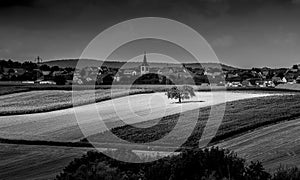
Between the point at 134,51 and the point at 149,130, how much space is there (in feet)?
13.8

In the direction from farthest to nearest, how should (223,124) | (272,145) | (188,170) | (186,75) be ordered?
(186,75), (223,124), (272,145), (188,170)

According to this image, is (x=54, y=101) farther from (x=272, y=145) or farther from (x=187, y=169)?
(x=187, y=169)

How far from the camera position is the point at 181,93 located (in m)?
23.4

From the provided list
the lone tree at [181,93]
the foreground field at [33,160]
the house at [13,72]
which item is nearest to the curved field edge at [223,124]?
the foreground field at [33,160]

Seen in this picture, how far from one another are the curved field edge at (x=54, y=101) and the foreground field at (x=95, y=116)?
94 cm

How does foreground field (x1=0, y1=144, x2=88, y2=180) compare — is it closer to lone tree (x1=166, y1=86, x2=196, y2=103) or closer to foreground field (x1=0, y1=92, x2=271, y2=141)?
foreground field (x1=0, y1=92, x2=271, y2=141)

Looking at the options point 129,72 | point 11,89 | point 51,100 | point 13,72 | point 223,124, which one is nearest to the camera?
point 223,124

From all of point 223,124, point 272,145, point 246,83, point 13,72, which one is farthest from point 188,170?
point 13,72

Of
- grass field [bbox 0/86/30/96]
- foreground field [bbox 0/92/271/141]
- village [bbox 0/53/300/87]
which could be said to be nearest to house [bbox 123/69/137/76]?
village [bbox 0/53/300/87]

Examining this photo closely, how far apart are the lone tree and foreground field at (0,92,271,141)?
14.2 inches

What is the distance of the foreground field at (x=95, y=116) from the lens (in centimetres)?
2153

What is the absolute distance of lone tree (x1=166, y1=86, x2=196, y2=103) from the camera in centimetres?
2325

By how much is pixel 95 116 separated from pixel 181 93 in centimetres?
546

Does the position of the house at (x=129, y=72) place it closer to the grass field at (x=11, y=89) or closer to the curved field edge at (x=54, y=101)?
the curved field edge at (x=54, y=101)
